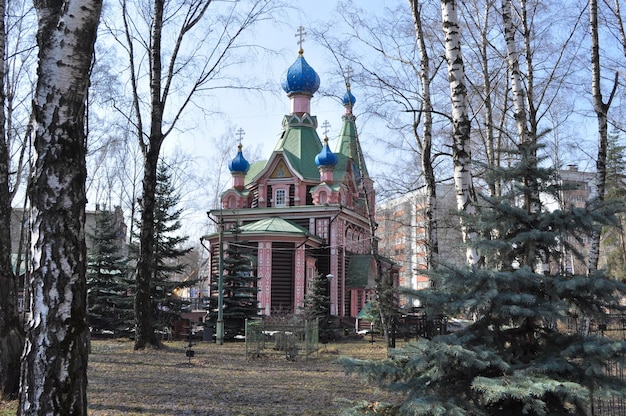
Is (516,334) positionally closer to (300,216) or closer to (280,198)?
(300,216)

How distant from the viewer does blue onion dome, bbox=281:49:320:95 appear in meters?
33.3

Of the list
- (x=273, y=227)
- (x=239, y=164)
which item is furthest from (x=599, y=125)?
(x=239, y=164)

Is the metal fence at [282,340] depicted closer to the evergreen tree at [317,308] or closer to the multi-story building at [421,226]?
the multi-story building at [421,226]

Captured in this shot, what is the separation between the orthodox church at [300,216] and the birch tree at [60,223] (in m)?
20.6

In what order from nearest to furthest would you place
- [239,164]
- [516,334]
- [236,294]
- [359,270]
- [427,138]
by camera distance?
[516,334] < [427,138] < [236,294] < [359,270] < [239,164]

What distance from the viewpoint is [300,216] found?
1174 inches

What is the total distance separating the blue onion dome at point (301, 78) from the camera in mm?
33344

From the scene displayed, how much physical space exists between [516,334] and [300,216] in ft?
82.1

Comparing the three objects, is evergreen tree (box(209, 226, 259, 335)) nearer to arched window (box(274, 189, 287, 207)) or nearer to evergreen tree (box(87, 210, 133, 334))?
evergreen tree (box(87, 210, 133, 334))

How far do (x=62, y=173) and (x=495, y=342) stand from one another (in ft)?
13.3

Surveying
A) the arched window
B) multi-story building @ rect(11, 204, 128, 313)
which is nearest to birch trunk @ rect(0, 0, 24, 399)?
multi-story building @ rect(11, 204, 128, 313)

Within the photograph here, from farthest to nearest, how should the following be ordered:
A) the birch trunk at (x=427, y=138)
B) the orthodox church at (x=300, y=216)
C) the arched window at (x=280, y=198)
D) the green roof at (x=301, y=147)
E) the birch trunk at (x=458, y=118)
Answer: the green roof at (x=301, y=147), the arched window at (x=280, y=198), the orthodox church at (x=300, y=216), the birch trunk at (x=427, y=138), the birch trunk at (x=458, y=118)

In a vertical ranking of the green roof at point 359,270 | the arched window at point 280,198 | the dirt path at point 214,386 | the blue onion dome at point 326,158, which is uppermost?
the blue onion dome at point 326,158

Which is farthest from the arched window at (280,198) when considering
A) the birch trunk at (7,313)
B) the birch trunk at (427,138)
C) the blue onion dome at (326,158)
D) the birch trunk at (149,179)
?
the birch trunk at (7,313)
